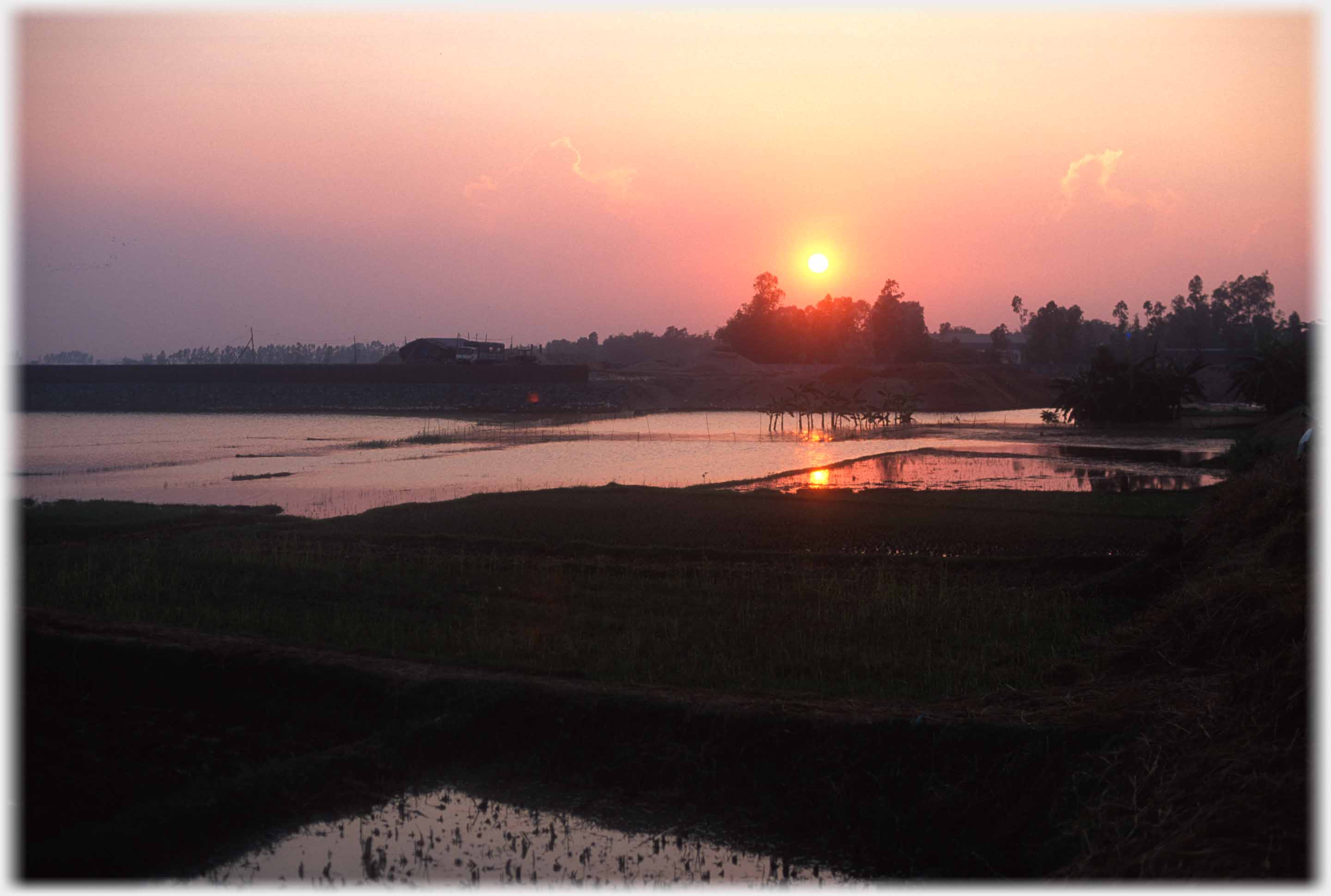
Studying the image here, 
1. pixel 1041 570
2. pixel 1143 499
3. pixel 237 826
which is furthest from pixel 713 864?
pixel 1143 499

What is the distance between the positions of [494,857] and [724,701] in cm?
256

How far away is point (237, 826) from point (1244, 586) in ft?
30.0

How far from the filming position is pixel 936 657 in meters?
11.0

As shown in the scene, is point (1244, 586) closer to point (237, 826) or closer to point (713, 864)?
point (713, 864)

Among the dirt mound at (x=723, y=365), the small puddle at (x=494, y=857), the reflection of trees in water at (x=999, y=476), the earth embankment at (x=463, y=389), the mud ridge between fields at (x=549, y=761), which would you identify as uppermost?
the dirt mound at (x=723, y=365)

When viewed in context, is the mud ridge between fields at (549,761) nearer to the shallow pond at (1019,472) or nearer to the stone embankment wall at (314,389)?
the shallow pond at (1019,472)

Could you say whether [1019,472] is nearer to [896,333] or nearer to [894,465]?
[894,465]

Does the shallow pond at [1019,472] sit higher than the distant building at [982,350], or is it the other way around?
the distant building at [982,350]

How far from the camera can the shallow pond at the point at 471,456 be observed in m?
29.7

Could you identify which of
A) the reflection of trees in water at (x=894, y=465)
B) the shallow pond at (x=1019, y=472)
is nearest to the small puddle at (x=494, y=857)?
the shallow pond at (x=1019, y=472)

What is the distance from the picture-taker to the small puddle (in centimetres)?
694

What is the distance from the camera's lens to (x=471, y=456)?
4094 cm

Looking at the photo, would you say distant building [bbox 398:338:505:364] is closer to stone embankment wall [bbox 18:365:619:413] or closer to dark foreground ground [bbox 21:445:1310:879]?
stone embankment wall [bbox 18:365:619:413]

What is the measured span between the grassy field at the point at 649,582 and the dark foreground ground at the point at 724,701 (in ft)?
0.28
